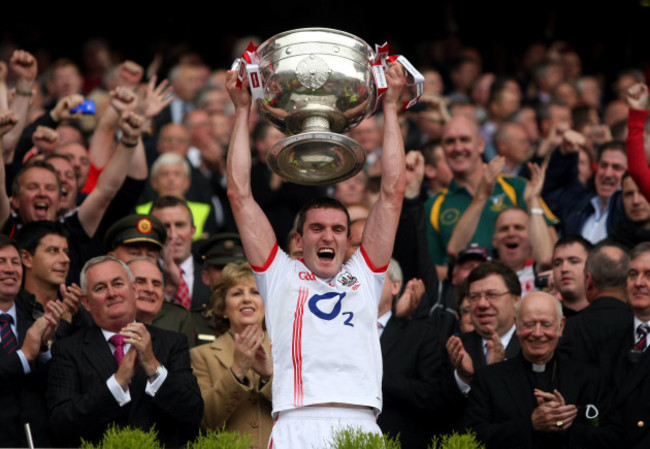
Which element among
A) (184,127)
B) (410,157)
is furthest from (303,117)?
(184,127)

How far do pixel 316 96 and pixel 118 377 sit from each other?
7.55 feet

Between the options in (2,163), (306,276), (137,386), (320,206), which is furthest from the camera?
(2,163)

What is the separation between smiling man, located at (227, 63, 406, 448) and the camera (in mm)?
7434

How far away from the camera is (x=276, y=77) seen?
24.3ft

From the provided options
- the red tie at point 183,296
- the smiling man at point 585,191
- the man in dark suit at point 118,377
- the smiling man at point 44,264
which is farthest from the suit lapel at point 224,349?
the smiling man at point 585,191

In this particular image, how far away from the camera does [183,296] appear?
11062 millimetres

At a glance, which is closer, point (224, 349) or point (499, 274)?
point (224, 349)

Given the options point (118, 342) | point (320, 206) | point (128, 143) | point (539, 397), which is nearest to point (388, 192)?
point (320, 206)

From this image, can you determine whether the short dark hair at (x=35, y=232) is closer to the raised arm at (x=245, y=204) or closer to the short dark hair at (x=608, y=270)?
the raised arm at (x=245, y=204)

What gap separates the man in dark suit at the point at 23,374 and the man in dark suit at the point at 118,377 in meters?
0.16

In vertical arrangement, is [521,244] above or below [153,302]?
above

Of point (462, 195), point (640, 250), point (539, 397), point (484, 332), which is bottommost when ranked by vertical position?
→ point (539, 397)

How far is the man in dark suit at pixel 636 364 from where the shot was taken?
8.49m

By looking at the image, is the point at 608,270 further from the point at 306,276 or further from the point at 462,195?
the point at 306,276
